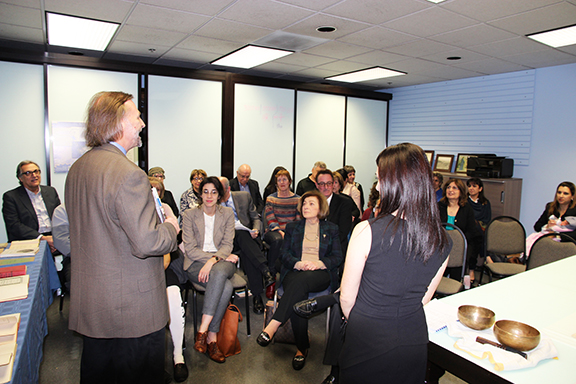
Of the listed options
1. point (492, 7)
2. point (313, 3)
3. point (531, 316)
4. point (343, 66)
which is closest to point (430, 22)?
point (492, 7)

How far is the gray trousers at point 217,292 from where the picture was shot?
295 cm

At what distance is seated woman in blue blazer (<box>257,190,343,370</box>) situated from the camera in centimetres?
285

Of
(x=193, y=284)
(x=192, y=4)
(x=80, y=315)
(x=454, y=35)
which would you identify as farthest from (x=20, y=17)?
(x=454, y=35)

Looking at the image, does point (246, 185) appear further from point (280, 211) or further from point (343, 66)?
point (343, 66)

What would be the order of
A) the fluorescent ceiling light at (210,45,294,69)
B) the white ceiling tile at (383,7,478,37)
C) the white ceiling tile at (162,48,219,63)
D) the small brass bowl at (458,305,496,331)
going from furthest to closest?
the white ceiling tile at (162,48,219,63), the fluorescent ceiling light at (210,45,294,69), the white ceiling tile at (383,7,478,37), the small brass bowl at (458,305,496,331)

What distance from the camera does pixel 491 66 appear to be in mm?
5539

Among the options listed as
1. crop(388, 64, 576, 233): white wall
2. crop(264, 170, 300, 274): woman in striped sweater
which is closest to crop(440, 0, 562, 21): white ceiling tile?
crop(264, 170, 300, 274): woman in striped sweater

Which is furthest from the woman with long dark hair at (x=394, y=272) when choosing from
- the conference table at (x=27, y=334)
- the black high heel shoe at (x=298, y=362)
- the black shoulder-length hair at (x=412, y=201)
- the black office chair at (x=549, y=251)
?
the black office chair at (x=549, y=251)

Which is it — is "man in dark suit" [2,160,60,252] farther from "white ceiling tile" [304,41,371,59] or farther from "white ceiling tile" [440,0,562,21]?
"white ceiling tile" [440,0,562,21]

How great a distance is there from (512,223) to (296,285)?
2.72 meters


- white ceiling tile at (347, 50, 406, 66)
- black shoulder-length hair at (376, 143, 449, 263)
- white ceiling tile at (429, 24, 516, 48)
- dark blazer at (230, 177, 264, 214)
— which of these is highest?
white ceiling tile at (347, 50, 406, 66)

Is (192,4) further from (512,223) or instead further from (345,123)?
(345,123)

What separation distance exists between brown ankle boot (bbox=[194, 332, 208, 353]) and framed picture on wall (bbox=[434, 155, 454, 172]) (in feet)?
18.4

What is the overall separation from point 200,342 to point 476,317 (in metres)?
2.05
